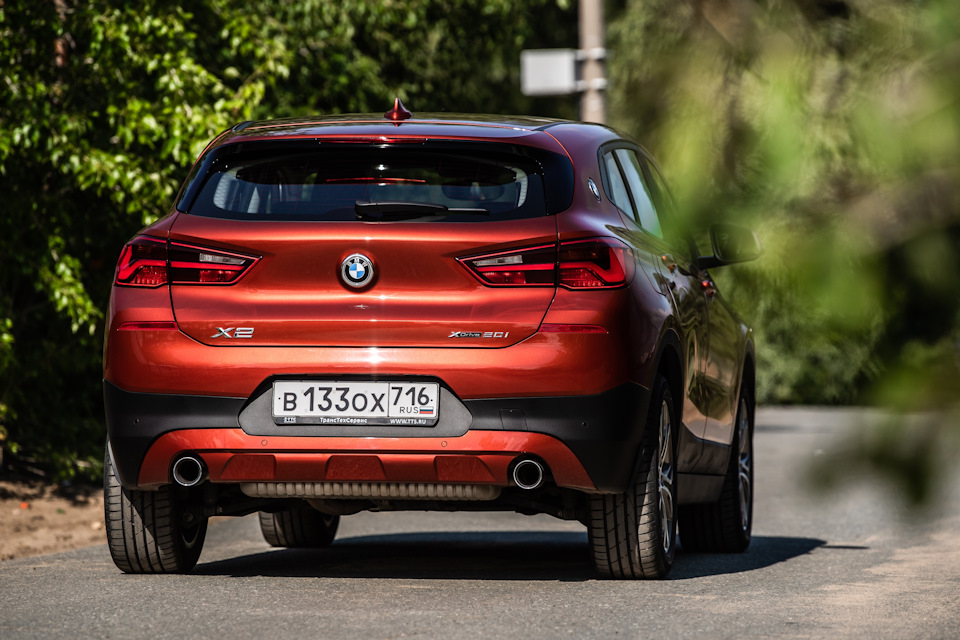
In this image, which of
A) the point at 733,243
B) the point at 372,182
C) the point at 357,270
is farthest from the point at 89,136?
the point at 733,243

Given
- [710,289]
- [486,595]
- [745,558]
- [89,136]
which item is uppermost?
[710,289]

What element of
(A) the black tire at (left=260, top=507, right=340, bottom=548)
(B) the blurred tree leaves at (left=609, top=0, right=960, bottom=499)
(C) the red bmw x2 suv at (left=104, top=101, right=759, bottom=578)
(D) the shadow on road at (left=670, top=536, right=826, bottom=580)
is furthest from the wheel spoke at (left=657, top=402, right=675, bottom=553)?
(B) the blurred tree leaves at (left=609, top=0, right=960, bottom=499)

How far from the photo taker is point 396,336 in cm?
502

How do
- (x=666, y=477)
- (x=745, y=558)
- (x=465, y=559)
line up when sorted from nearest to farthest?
(x=666, y=477) → (x=465, y=559) → (x=745, y=558)

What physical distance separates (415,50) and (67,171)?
20.6 feet

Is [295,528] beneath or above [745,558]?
above

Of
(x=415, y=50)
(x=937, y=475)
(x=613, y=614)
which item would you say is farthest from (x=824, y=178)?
(x=415, y=50)

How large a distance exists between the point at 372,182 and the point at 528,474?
3.86 feet

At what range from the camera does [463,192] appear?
5305 mm

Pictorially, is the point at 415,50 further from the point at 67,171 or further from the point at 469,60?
the point at 67,171

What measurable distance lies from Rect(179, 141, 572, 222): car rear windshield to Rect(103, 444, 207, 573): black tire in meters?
1.06

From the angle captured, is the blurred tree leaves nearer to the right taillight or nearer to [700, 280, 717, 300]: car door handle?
[700, 280, 717, 300]: car door handle

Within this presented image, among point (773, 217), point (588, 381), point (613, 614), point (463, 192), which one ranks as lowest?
point (613, 614)

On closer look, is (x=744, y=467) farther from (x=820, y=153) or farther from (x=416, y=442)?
(x=820, y=153)
